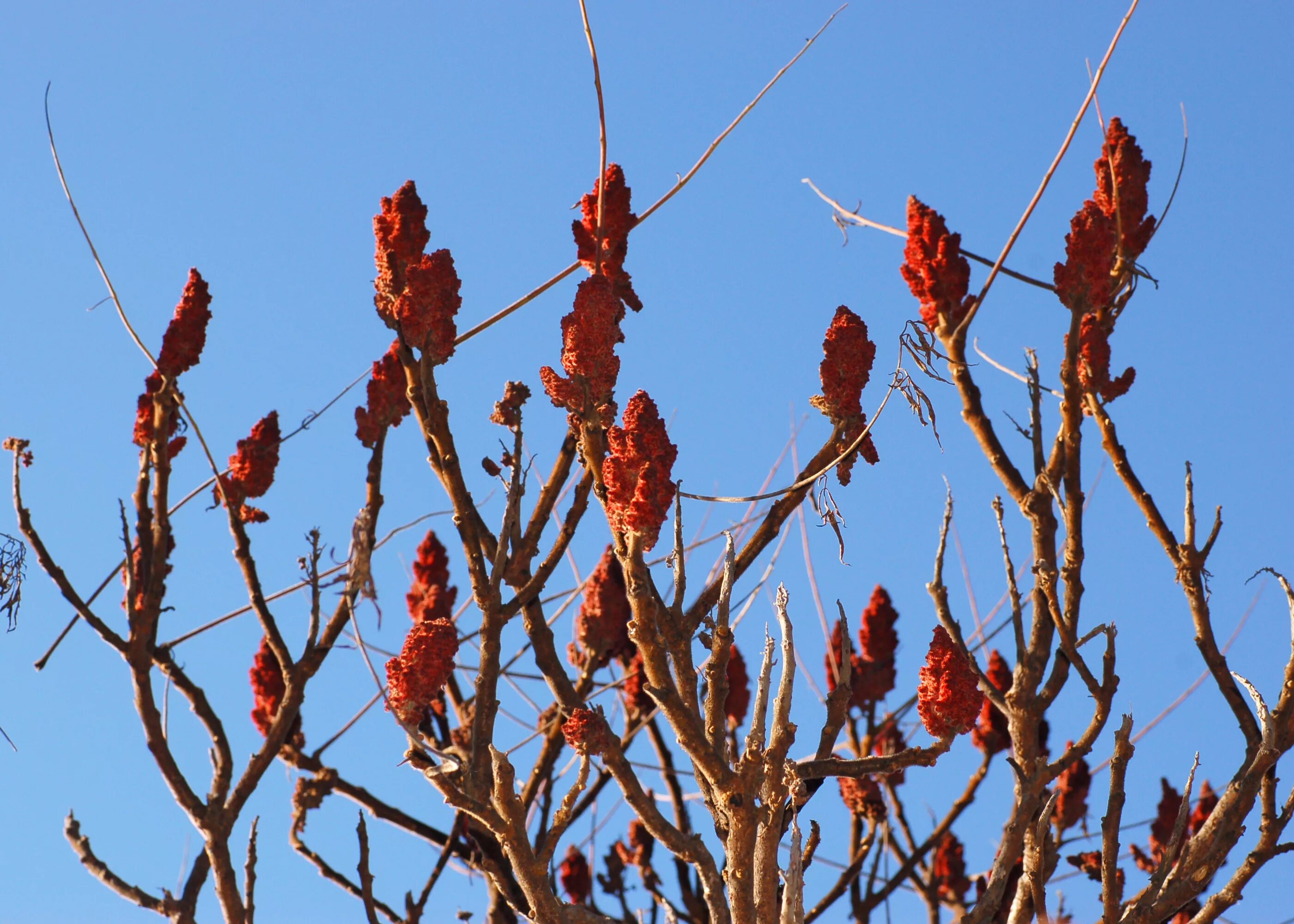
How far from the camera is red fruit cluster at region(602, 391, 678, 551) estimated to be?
2.58 meters

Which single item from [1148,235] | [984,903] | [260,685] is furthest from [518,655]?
[1148,235]

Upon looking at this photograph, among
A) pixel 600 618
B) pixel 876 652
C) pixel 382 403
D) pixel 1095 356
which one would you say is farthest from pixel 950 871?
pixel 382 403

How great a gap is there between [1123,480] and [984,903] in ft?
4.32

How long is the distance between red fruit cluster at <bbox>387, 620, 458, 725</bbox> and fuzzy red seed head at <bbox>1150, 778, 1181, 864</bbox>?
4.30 metres

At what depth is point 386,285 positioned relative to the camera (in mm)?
3256

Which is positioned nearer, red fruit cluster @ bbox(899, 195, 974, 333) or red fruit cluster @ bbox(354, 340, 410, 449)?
red fruit cluster @ bbox(899, 195, 974, 333)

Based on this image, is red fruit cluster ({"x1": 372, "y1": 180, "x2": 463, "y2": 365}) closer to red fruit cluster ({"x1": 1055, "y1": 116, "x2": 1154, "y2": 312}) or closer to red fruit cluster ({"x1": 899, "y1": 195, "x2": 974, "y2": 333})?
red fruit cluster ({"x1": 899, "y1": 195, "x2": 974, "y2": 333})

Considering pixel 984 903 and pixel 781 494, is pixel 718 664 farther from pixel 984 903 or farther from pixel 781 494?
pixel 984 903

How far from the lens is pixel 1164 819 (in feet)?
19.4

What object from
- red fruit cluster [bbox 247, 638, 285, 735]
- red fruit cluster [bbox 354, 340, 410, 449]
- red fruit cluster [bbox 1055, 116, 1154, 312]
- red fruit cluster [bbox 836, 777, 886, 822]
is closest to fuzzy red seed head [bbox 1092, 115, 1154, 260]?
red fruit cluster [bbox 1055, 116, 1154, 312]

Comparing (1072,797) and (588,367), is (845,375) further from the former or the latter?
(1072,797)

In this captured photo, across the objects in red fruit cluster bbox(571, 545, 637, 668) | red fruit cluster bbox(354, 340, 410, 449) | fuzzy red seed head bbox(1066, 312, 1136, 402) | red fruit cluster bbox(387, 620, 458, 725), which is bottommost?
red fruit cluster bbox(387, 620, 458, 725)

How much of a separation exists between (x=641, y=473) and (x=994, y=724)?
3.29m

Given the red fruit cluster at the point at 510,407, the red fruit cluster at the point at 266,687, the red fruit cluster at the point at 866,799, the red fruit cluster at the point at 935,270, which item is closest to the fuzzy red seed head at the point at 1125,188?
the red fruit cluster at the point at 935,270
